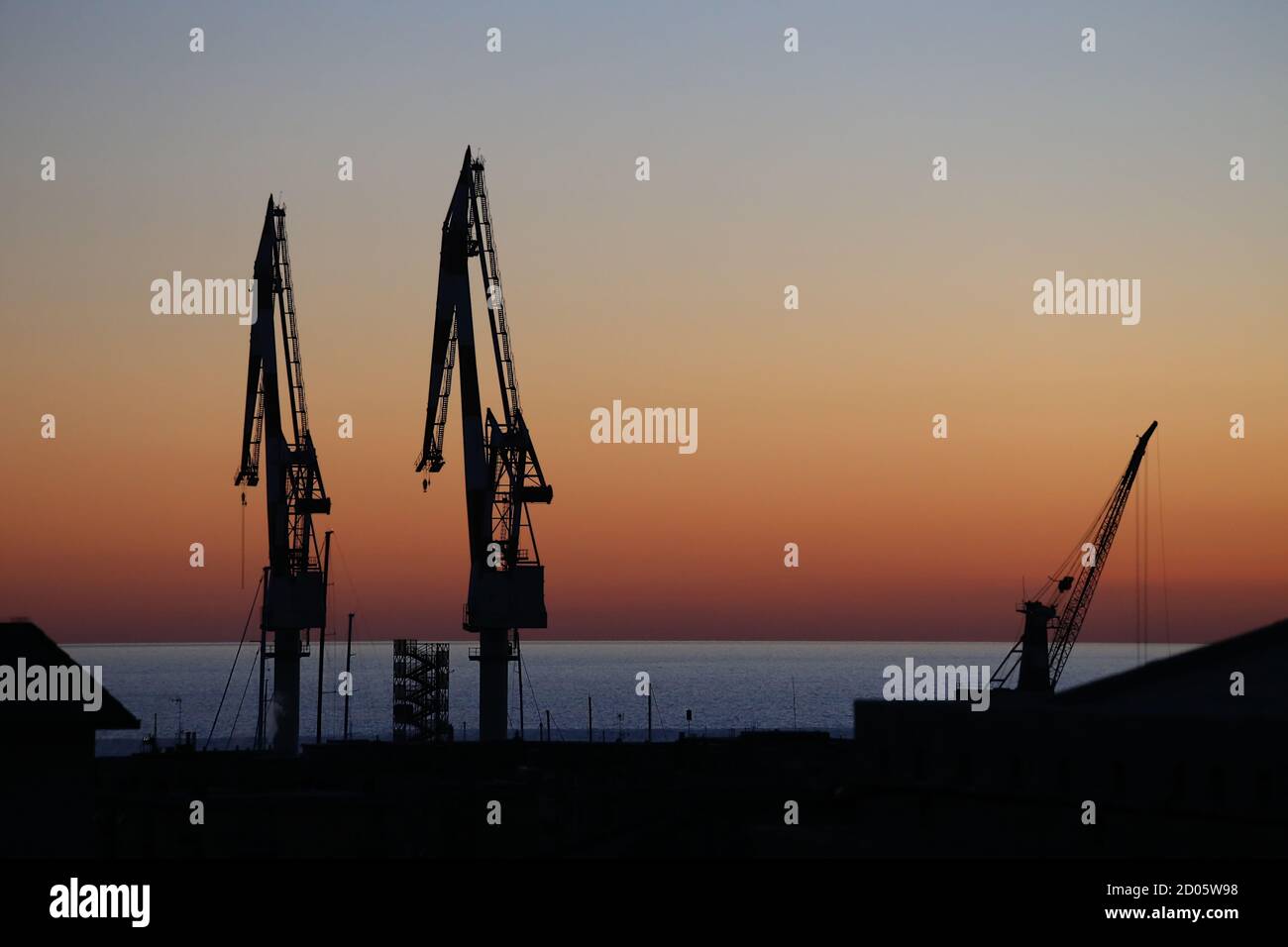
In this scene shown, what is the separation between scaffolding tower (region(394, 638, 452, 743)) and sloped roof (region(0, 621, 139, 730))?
3243 inches

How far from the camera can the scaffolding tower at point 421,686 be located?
12394 cm

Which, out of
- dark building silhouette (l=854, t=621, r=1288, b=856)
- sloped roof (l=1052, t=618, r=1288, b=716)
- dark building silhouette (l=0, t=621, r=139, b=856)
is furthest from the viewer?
sloped roof (l=1052, t=618, r=1288, b=716)

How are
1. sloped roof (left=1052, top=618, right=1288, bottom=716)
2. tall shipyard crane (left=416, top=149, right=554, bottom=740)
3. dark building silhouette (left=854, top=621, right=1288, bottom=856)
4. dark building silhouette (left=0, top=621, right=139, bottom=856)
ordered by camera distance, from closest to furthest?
dark building silhouette (left=0, top=621, right=139, bottom=856) → dark building silhouette (left=854, top=621, right=1288, bottom=856) → sloped roof (left=1052, top=618, right=1288, bottom=716) → tall shipyard crane (left=416, top=149, right=554, bottom=740)

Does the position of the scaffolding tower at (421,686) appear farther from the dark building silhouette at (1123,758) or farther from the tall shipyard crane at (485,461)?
the dark building silhouette at (1123,758)

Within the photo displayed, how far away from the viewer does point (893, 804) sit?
4950 cm

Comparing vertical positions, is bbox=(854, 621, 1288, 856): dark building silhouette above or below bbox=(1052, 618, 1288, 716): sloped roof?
below

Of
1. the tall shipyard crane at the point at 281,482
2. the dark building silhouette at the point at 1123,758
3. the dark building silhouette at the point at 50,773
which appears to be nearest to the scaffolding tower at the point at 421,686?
the tall shipyard crane at the point at 281,482

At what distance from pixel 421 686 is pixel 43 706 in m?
89.9

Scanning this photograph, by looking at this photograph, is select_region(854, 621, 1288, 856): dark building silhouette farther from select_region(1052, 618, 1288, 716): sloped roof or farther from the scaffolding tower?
the scaffolding tower

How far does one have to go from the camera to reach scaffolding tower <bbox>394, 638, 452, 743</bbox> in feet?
407

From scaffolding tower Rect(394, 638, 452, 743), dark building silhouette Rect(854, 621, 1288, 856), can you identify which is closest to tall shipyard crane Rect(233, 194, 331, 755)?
scaffolding tower Rect(394, 638, 452, 743)
